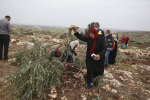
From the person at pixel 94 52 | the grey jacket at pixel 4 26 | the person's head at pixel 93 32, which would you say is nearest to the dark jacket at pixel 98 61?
the person at pixel 94 52

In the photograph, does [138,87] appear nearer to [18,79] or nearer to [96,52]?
[96,52]

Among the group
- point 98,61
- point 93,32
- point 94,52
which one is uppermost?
point 93,32

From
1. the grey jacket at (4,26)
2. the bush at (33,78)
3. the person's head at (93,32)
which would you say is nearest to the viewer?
the bush at (33,78)

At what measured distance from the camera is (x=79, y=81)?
117 inches

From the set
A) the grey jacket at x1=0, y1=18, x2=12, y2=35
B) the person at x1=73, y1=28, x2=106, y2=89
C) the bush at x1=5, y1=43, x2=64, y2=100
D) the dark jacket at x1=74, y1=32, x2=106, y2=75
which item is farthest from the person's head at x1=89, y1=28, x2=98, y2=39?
the grey jacket at x1=0, y1=18, x2=12, y2=35

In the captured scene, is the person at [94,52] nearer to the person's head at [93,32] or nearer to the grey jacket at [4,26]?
the person's head at [93,32]

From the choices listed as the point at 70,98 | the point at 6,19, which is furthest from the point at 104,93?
the point at 6,19

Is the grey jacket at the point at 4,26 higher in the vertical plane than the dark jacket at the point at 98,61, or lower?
higher

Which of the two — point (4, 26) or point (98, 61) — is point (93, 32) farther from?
point (4, 26)

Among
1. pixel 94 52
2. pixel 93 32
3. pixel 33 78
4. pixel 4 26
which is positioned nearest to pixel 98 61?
pixel 94 52

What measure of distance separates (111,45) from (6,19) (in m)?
4.73

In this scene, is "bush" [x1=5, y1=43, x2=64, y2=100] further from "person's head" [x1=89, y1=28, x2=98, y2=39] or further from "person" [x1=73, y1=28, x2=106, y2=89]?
"person's head" [x1=89, y1=28, x2=98, y2=39]

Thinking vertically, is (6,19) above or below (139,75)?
above

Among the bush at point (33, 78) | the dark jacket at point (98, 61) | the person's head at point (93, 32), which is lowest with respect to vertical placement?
the bush at point (33, 78)
